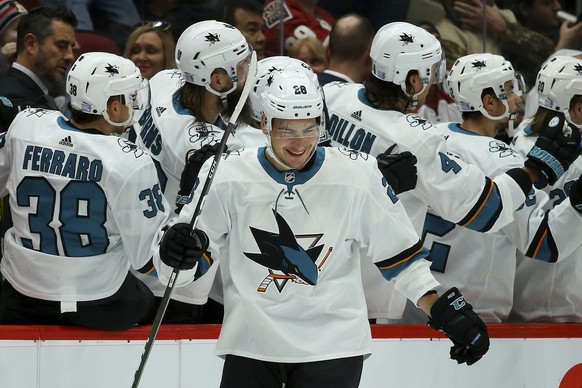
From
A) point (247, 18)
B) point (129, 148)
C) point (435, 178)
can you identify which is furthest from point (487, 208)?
point (247, 18)

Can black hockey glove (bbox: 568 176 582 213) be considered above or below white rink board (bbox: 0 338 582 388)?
above

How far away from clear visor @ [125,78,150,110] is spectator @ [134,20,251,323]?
247 millimetres

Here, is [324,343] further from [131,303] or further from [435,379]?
[435,379]

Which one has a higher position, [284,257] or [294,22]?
[284,257]

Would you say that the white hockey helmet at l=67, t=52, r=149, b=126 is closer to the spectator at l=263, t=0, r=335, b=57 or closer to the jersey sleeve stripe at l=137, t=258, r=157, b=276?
the jersey sleeve stripe at l=137, t=258, r=157, b=276

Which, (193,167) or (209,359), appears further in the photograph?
(209,359)

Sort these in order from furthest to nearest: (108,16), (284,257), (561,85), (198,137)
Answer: (108,16)
(561,85)
(198,137)
(284,257)

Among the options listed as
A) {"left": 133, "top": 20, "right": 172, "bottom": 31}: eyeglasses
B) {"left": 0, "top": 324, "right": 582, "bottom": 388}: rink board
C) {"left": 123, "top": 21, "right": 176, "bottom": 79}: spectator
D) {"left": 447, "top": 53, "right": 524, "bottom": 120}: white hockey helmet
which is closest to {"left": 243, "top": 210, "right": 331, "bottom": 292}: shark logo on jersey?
{"left": 0, "top": 324, "right": 582, "bottom": 388}: rink board

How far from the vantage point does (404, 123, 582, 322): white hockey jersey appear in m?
4.31

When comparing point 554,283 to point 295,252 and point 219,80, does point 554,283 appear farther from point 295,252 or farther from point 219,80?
point 295,252

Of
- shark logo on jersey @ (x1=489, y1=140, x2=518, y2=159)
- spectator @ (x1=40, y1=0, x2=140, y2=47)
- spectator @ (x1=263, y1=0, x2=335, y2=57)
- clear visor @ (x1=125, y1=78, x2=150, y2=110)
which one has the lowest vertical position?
spectator @ (x1=263, y1=0, x2=335, y2=57)

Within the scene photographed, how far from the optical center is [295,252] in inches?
127

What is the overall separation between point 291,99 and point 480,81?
1.39 meters

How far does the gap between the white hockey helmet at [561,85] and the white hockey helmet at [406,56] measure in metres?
0.56
